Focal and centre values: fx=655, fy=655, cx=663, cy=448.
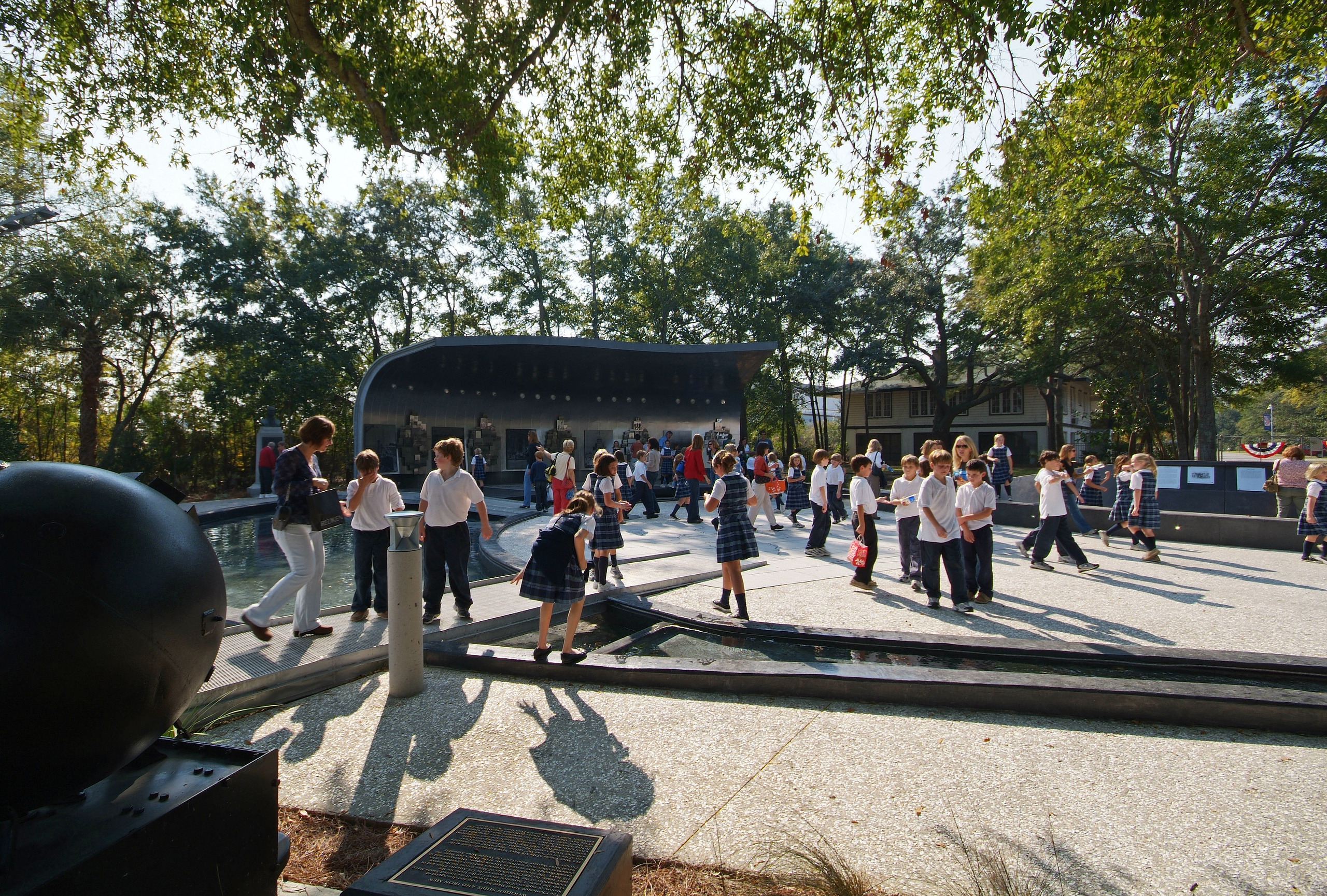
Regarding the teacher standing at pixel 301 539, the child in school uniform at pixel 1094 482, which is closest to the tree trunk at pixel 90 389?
the teacher standing at pixel 301 539

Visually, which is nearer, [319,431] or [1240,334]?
[319,431]

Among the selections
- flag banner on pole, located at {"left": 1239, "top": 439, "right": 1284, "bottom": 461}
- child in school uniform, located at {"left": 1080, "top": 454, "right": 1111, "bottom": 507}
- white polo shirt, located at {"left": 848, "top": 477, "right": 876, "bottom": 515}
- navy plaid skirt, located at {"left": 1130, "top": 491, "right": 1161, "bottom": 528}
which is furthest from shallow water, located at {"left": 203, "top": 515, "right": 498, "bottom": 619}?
flag banner on pole, located at {"left": 1239, "top": 439, "right": 1284, "bottom": 461}

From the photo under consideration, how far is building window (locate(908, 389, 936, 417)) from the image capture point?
154ft

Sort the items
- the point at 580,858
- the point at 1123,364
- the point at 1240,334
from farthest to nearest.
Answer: the point at 1123,364 < the point at 1240,334 < the point at 580,858

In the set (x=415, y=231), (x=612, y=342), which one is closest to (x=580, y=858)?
(x=612, y=342)

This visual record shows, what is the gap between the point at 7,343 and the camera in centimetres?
2156

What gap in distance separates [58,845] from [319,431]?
4564 millimetres

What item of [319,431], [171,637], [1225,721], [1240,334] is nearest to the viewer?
[171,637]

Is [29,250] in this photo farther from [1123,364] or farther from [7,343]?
[1123,364]

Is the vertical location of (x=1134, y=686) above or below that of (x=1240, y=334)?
below

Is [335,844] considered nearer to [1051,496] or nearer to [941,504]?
[941,504]

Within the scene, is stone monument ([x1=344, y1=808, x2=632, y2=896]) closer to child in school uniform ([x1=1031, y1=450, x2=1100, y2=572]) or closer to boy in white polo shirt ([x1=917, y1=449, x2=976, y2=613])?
boy in white polo shirt ([x1=917, y1=449, x2=976, y2=613])

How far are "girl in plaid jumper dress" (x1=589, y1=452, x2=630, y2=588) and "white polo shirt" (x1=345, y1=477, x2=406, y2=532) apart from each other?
7.81ft

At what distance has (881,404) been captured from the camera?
163ft
